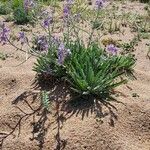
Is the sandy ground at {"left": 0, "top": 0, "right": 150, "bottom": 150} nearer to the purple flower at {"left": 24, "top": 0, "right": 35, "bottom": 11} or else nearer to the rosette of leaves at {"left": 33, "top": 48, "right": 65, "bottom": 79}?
the rosette of leaves at {"left": 33, "top": 48, "right": 65, "bottom": 79}

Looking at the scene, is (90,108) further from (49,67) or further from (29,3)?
(29,3)

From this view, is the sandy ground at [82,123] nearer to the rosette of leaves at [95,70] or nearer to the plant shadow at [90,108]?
the plant shadow at [90,108]

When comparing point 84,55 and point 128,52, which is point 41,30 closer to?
point 128,52

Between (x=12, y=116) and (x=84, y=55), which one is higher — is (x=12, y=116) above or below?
below

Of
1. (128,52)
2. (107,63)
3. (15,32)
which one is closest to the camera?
(107,63)

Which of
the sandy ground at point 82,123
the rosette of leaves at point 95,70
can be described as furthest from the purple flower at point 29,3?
the sandy ground at point 82,123

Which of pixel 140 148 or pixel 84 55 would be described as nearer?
pixel 140 148

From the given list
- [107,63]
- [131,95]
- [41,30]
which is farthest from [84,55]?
[41,30]

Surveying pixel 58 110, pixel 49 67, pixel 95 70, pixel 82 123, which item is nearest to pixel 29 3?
pixel 49 67
